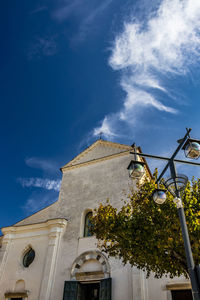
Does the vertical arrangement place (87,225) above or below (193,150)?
above

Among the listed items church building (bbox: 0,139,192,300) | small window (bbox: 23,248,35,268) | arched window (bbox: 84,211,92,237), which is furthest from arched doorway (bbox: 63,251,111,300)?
small window (bbox: 23,248,35,268)

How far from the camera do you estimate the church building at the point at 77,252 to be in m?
12.7

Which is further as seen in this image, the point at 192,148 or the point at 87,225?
the point at 87,225

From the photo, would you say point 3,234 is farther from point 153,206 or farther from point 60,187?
point 153,206

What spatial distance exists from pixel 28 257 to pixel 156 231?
12.1m

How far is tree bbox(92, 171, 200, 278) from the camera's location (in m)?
8.35

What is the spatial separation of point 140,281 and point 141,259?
4.35 meters

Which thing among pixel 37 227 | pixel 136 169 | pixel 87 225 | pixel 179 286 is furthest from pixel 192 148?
pixel 37 227

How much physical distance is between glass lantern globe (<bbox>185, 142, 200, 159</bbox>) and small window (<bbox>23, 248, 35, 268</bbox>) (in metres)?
14.5

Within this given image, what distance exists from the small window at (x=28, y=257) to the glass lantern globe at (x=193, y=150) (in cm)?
1449

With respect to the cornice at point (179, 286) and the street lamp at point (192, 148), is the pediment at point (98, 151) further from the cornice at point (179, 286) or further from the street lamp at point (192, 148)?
the street lamp at point (192, 148)

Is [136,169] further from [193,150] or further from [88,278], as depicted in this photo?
[88,278]

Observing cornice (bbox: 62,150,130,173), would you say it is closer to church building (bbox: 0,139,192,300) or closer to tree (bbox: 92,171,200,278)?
church building (bbox: 0,139,192,300)

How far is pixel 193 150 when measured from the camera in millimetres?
6738
